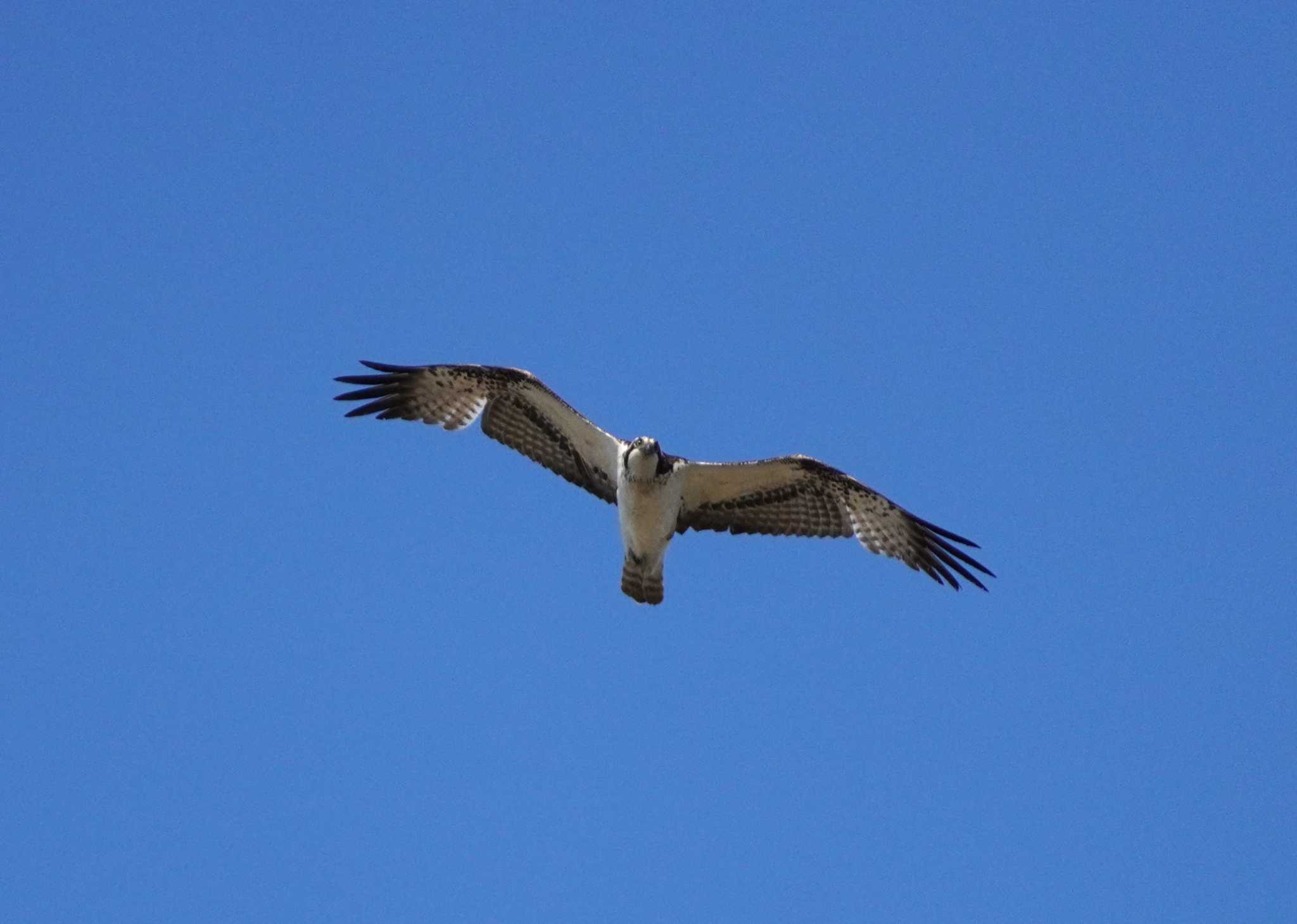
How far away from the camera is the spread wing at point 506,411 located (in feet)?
49.5

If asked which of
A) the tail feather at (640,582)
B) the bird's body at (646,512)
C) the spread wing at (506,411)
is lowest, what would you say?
the tail feather at (640,582)

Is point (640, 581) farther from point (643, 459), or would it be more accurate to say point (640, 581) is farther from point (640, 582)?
point (643, 459)

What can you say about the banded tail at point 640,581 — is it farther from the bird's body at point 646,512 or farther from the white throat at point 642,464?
the white throat at point 642,464

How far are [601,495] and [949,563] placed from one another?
3.22m

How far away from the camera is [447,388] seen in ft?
50.1

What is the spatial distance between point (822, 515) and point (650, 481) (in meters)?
1.88

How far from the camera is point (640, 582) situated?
15.2 m

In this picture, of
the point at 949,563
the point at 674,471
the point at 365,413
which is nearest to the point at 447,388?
the point at 365,413

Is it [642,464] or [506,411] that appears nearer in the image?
[642,464]

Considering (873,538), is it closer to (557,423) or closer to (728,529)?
(728,529)

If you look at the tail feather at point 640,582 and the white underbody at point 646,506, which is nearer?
the white underbody at point 646,506

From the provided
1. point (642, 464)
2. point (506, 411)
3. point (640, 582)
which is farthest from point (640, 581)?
point (506, 411)

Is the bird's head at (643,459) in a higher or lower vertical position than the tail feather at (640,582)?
higher

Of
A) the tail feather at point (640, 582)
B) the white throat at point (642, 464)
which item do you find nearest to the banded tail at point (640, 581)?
the tail feather at point (640, 582)
